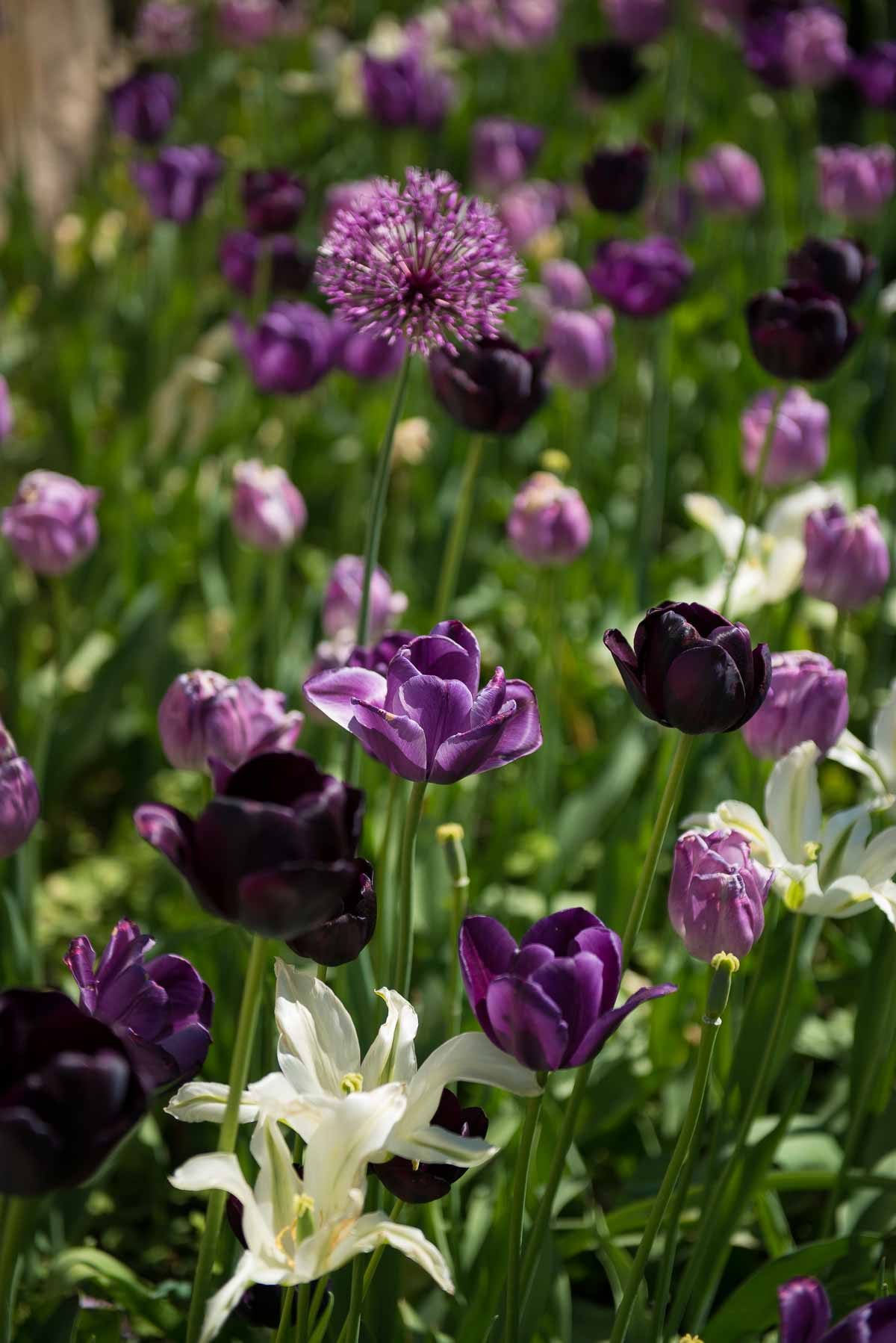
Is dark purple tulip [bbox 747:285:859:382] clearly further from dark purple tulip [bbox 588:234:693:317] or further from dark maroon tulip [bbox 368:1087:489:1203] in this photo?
dark maroon tulip [bbox 368:1087:489:1203]

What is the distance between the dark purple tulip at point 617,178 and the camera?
2293 mm

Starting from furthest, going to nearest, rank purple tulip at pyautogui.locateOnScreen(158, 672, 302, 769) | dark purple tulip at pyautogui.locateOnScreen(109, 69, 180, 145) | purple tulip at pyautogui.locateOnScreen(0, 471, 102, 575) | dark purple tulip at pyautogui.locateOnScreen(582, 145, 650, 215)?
1. dark purple tulip at pyautogui.locateOnScreen(109, 69, 180, 145)
2. dark purple tulip at pyautogui.locateOnScreen(582, 145, 650, 215)
3. purple tulip at pyautogui.locateOnScreen(0, 471, 102, 575)
4. purple tulip at pyautogui.locateOnScreen(158, 672, 302, 769)

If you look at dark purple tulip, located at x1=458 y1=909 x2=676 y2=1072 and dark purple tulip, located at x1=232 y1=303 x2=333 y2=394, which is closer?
dark purple tulip, located at x1=458 y1=909 x2=676 y2=1072

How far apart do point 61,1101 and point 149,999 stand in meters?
0.19

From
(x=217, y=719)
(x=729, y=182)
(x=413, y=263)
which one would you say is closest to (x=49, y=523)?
(x=217, y=719)

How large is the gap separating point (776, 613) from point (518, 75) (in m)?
2.83

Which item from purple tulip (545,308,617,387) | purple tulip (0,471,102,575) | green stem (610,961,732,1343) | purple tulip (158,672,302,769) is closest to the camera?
green stem (610,961,732,1343)

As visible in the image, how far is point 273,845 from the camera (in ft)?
2.21

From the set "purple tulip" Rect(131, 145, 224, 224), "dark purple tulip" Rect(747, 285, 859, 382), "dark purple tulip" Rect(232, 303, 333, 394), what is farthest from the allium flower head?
"purple tulip" Rect(131, 145, 224, 224)

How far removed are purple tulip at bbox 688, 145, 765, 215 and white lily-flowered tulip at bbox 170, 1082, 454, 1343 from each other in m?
2.58

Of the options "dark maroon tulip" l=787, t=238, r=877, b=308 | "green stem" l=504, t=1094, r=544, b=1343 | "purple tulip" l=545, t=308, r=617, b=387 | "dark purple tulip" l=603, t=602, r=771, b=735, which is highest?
"dark maroon tulip" l=787, t=238, r=877, b=308

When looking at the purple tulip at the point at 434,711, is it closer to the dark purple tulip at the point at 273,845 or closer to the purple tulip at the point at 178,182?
the dark purple tulip at the point at 273,845

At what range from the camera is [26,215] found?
300cm

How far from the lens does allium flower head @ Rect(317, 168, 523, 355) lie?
1.02 m
